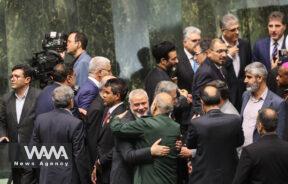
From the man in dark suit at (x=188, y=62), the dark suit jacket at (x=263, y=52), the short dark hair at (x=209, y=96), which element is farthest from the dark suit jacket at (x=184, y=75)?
the short dark hair at (x=209, y=96)

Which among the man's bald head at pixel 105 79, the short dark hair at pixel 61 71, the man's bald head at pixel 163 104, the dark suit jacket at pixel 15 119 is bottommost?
the dark suit jacket at pixel 15 119

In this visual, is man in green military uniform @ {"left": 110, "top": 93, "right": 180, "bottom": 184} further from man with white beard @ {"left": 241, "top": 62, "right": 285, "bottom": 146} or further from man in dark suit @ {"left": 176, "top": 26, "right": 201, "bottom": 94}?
man in dark suit @ {"left": 176, "top": 26, "right": 201, "bottom": 94}

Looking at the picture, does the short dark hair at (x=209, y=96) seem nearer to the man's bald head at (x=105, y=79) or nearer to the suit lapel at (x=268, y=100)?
the suit lapel at (x=268, y=100)

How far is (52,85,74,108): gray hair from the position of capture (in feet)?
34.8

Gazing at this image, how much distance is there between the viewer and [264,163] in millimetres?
9031

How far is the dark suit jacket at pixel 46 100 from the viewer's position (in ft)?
37.4

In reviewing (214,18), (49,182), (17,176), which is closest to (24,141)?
(17,176)

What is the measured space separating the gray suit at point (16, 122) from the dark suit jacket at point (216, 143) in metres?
2.52

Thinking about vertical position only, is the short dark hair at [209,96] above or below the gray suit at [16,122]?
above

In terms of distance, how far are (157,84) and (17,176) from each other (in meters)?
2.00

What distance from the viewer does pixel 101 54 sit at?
13.9 m

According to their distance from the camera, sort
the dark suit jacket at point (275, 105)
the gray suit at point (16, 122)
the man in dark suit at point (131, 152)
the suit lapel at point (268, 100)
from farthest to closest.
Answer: the gray suit at point (16, 122)
the suit lapel at point (268, 100)
the dark suit jacket at point (275, 105)
the man in dark suit at point (131, 152)

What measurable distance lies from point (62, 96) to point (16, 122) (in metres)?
1.31

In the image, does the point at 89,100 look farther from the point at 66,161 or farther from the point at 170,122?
the point at 170,122
